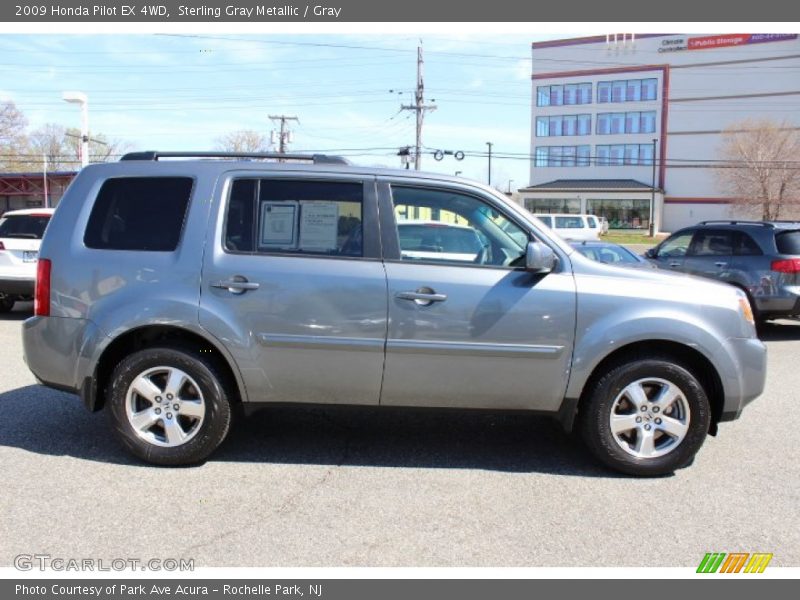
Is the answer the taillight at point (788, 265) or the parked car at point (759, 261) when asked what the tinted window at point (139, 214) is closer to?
the parked car at point (759, 261)

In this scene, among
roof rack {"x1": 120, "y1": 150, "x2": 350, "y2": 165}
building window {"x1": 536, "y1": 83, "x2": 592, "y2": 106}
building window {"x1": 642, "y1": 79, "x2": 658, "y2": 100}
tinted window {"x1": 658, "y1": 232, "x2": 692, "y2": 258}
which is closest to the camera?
roof rack {"x1": 120, "y1": 150, "x2": 350, "y2": 165}

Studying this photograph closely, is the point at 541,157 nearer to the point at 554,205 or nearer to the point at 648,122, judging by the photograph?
the point at 554,205

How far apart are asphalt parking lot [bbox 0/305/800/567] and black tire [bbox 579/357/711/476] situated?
147 millimetres

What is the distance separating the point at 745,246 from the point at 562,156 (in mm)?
66536

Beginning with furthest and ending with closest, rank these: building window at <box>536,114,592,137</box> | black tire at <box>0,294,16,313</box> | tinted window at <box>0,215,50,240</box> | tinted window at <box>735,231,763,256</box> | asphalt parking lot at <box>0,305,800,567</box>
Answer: building window at <box>536,114,592,137</box>
black tire at <box>0,294,16,313</box>
tinted window at <box>0,215,50,240</box>
tinted window at <box>735,231,763,256</box>
asphalt parking lot at <box>0,305,800,567</box>

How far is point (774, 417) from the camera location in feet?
18.8

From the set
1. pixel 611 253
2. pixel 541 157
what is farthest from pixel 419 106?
pixel 541 157

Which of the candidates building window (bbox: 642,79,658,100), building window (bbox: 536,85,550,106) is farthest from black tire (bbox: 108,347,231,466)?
building window (bbox: 536,85,550,106)

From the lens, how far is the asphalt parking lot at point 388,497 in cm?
337

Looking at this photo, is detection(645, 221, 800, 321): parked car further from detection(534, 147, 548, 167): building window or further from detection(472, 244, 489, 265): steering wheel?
detection(534, 147, 548, 167): building window

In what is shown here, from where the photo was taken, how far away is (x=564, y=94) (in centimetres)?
7275

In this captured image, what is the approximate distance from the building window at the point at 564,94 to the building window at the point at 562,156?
488cm

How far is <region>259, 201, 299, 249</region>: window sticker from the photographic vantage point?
14.1 feet

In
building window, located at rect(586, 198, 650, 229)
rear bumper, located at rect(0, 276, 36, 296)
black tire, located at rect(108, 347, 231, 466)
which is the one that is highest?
building window, located at rect(586, 198, 650, 229)
